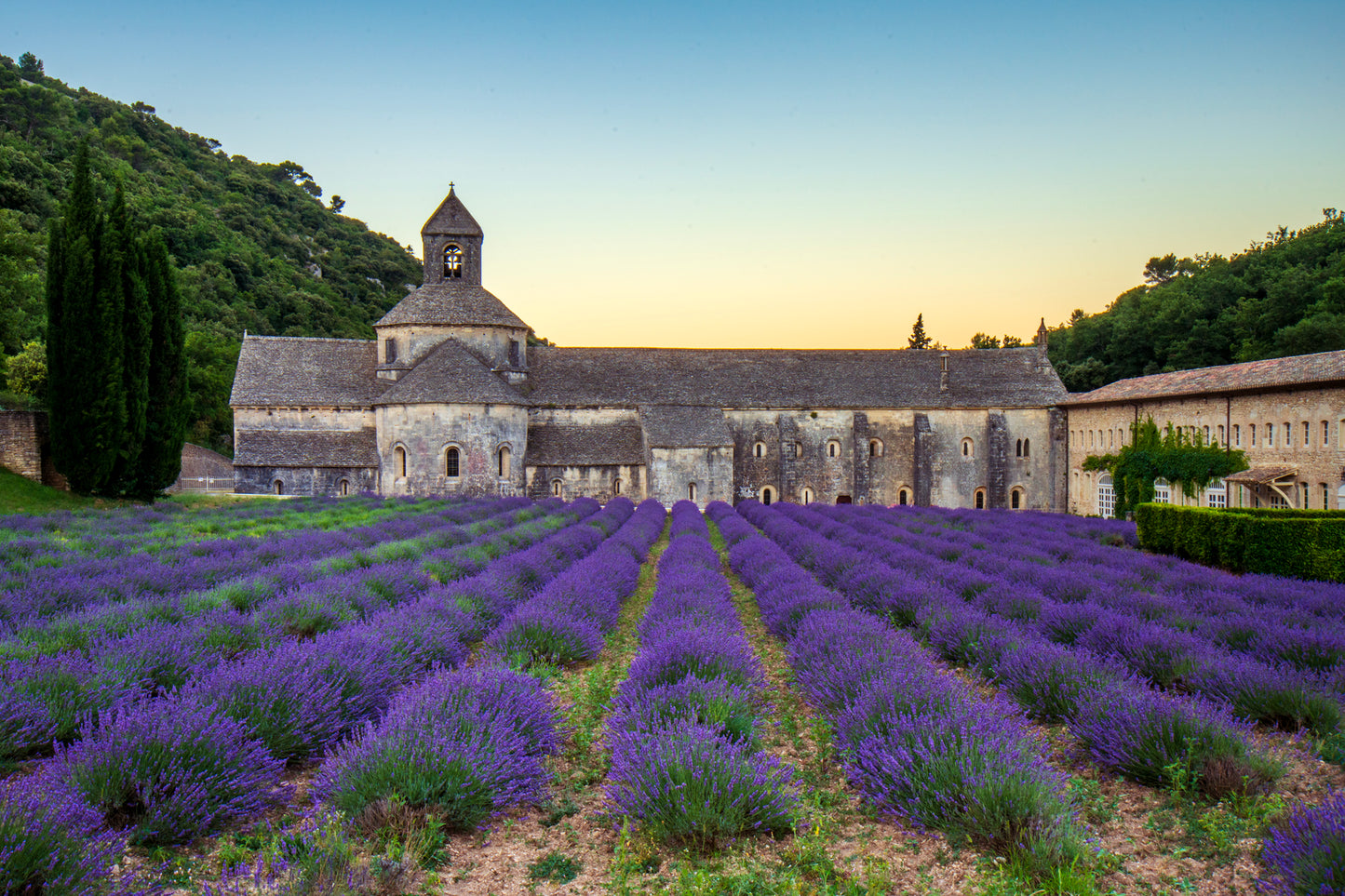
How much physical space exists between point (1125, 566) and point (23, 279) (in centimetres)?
4445

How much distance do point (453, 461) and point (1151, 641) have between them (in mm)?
26804

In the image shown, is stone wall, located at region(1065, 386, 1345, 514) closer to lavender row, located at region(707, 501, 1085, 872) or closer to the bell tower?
lavender row, located at region(707, 501, 1085, 872)

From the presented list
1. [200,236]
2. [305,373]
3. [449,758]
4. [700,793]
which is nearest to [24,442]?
[305,373]

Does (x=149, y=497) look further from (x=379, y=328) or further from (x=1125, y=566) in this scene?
(x=1125, y=566)

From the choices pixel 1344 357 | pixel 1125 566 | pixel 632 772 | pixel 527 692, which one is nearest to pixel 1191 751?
pixel 632 772

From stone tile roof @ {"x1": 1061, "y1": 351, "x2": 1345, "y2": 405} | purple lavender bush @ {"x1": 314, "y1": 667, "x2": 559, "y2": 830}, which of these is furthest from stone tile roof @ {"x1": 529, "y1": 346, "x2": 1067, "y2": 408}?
purple lavender bush @ {"x1": 314, "y1": 667, "x2": 559, "y2": 830}

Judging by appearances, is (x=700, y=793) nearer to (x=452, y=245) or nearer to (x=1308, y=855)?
(x=1308, y=855)

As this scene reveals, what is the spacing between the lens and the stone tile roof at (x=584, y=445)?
31.7 meters

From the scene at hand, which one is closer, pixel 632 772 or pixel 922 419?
pixel 632 772

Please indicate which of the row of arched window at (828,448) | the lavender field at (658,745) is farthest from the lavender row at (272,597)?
the row of arched window at (828,448)

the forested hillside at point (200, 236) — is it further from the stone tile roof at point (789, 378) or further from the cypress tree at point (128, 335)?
the stone tile roof at point (789, 378)

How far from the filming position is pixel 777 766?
4500mm

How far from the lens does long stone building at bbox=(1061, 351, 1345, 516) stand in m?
21.7

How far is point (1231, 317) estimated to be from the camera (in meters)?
45.7
